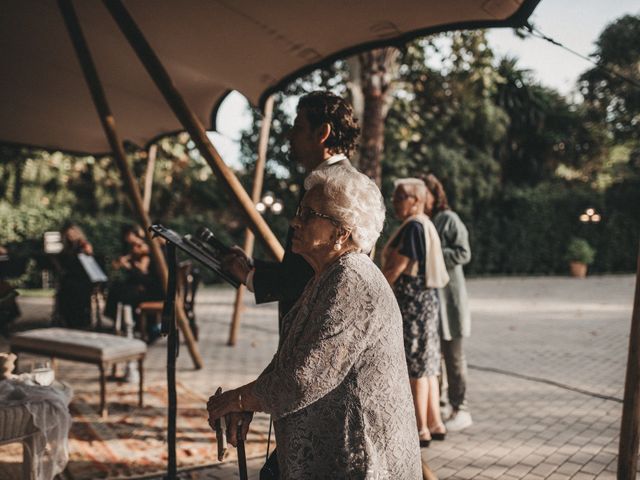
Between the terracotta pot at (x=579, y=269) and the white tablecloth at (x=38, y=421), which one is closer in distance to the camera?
the white tablecloth at (x=38, y=421)

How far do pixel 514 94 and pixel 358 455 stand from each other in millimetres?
26773

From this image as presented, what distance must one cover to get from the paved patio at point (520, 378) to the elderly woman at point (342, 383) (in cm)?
226

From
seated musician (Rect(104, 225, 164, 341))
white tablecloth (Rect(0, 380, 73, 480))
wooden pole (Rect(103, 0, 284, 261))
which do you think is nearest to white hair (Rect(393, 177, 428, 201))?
wooden pole (Rect(103, 0, 284, 261))

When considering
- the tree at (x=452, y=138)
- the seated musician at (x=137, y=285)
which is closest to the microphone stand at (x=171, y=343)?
the seated musician at (x=137, y=285)

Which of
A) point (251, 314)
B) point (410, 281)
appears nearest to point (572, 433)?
point (410, 281)

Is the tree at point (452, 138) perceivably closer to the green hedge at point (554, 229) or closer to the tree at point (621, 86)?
the green hedge at point (554, 229)

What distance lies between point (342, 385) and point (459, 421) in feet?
11.1

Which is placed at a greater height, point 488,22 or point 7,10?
point 7,10

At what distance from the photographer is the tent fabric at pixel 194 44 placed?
3.40 m

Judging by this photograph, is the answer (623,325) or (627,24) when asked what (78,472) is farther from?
(627,24)

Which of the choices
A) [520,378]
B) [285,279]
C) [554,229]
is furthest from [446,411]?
[554,229]

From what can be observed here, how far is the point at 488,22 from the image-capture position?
3205mm

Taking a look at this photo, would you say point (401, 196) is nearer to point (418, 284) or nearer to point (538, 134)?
point (418, 284)

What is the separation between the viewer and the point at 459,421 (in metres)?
4.81
